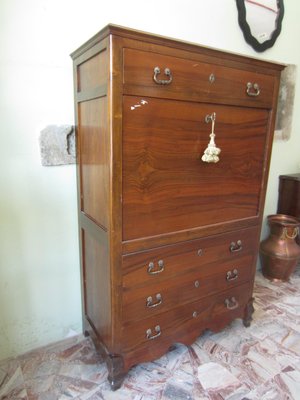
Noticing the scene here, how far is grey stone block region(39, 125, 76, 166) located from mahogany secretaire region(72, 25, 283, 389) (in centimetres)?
6

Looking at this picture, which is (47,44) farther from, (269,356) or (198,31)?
(269,356)

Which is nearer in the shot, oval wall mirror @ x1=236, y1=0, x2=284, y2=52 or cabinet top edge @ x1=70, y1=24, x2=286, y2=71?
cabinet top edge @ x1=70, y1=24, x2=286, y2=71

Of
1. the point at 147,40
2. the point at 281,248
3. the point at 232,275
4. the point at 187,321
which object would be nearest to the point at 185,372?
the point at 187,321

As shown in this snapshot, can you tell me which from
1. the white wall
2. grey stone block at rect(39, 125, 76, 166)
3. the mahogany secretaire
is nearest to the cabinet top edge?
the mahogany secretaire

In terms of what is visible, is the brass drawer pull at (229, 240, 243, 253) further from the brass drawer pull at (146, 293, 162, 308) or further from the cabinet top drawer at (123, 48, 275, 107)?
the cabinet top drawer at (123, 48, 275, 107)

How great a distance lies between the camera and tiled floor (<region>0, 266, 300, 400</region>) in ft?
4.42

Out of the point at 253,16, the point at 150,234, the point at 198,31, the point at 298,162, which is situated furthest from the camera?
the point at 298,162

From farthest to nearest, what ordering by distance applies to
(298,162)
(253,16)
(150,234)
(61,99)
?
(298,162) → (253,16) → (61,99) → (150,234)

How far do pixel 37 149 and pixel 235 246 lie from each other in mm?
1131

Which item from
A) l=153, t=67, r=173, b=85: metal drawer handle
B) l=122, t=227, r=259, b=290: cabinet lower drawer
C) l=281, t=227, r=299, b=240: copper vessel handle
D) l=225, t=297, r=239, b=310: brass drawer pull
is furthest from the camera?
l=281, t=227, r=299, b=240: copper vessel handle

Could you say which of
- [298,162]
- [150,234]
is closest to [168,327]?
[150,234]

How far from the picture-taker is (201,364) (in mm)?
1521

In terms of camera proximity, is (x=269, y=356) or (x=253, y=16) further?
(x=253, y=16)

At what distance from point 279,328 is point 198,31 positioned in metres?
1.91
